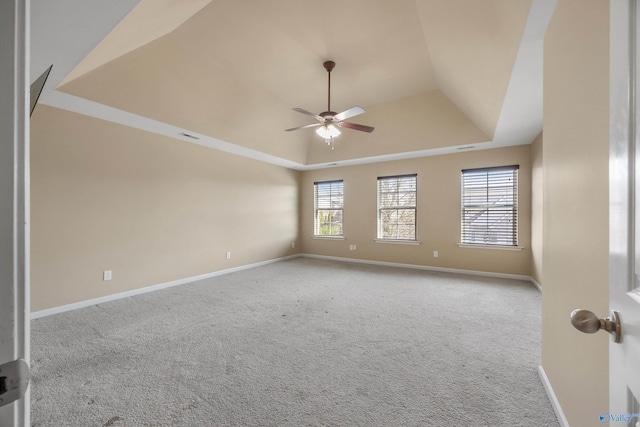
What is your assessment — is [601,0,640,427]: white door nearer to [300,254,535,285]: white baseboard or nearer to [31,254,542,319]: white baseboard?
[31,254,542,319]: white baseboard

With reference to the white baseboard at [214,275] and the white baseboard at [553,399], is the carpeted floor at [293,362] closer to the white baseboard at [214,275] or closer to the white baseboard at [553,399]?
the white baseboard at [553,399]

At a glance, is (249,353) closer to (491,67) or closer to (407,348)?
(407,348)

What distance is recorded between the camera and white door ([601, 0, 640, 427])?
0.53 metres

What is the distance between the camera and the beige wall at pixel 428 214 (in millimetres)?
4625

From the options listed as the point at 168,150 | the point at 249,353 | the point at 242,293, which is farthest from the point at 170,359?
the point at 168,150

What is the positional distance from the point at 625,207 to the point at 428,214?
5084 mm

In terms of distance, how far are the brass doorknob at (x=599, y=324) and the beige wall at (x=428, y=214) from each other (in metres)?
4.85

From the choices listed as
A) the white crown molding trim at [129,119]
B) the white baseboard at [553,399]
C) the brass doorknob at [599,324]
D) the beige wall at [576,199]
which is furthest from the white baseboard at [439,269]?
the brass doorknob at [599,324]

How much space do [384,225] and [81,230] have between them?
16.8 ft

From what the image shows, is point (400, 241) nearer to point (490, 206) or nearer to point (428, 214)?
point (428, 214)

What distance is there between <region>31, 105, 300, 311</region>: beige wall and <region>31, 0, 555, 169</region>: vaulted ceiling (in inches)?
13.3
